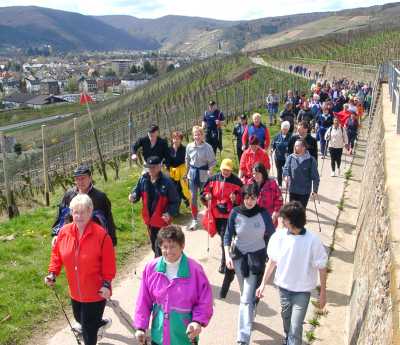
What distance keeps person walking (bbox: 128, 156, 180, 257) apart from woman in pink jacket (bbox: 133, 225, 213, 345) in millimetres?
2381

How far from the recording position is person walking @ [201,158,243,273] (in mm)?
6879

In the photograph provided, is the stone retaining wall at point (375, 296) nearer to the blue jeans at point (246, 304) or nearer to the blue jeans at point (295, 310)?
the blue jeans at point (295, 310)

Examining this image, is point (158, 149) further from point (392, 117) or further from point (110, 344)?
point (392, 117)

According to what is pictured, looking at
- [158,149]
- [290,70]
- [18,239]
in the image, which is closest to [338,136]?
[158,149]

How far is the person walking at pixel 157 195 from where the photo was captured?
648 cm

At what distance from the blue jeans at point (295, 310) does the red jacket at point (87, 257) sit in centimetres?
182

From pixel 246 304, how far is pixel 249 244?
0.69m

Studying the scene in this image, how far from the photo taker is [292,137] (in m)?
10.2

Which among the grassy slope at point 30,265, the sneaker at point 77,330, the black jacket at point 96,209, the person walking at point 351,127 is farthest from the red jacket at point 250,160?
the person walking at point 351,127

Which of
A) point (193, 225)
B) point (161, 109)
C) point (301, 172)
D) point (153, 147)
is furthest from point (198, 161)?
point (161, 109)

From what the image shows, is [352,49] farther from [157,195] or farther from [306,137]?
[157,195]

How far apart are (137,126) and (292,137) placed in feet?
81.1

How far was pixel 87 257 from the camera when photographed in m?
4.68

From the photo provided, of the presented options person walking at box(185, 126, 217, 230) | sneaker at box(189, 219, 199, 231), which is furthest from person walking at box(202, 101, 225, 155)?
sneaker at box(189, 219, 199, 231)
